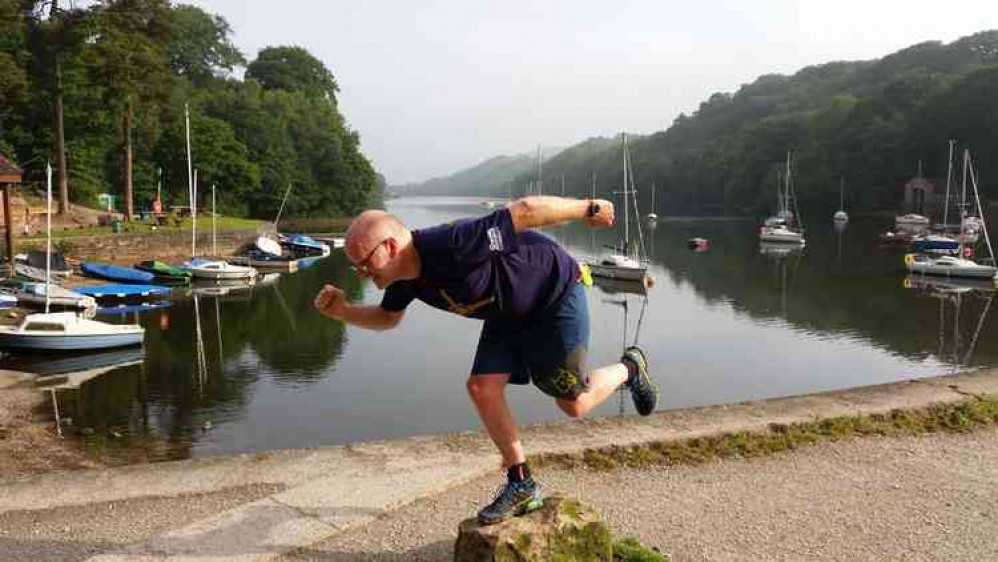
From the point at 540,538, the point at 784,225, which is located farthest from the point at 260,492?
the point at 784,225

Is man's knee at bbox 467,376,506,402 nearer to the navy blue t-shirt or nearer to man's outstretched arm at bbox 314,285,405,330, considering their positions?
the navy blue t-shirt

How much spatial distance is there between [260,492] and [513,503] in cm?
233

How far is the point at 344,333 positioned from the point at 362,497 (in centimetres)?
2132

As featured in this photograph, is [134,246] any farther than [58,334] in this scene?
Yes

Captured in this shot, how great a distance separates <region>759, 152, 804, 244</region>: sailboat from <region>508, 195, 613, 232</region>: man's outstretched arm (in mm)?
65739

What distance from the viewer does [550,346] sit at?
396cm

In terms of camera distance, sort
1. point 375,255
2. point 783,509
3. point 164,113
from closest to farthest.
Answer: point 375,255 → point 783,509 → point 164,113

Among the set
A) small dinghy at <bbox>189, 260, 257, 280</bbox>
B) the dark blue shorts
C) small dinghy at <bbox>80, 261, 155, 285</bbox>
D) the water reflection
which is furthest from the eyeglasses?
small dinghy at <bbox>189, 260, 257, 280</bbox>

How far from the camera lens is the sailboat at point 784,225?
65688 mm

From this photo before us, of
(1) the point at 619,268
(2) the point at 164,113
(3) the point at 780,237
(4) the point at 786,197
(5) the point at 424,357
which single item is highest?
(2) the point at 164,113

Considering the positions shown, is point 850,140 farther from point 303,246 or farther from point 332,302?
point 332,302

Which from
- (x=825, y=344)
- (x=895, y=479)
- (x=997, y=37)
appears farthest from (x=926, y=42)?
(x=895, y=479)

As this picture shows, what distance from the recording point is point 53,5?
41156 mm

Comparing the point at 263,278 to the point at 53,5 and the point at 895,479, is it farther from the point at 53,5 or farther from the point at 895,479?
the point at 895,479
